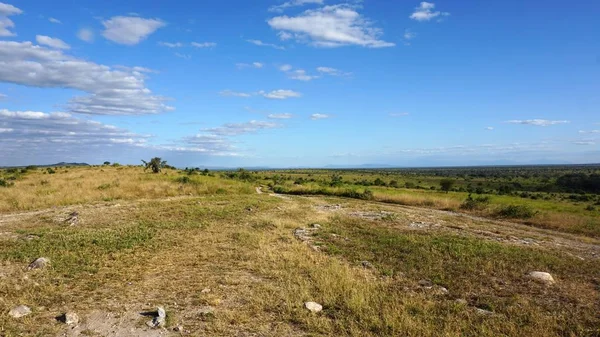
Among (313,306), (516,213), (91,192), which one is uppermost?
(91,192)

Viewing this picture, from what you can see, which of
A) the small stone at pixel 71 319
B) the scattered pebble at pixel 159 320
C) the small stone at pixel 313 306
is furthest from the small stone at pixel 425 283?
the small stone at pixel 71 319

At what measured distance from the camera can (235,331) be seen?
7.24m

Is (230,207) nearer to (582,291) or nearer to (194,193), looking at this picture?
(194,193)

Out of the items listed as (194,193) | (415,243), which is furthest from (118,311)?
(194,193)

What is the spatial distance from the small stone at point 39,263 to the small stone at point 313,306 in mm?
7614

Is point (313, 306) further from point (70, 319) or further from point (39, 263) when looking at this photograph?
point (39, 263)

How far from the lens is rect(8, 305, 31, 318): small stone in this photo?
24.6 ft

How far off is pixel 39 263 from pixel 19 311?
11.9 ft

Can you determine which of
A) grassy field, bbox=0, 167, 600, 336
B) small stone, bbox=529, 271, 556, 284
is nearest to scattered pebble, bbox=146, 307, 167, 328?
grassy field, bbox=0, 167, 600, 336

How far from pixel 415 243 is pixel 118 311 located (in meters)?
11.6

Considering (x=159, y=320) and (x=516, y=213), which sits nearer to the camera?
(x=159, y=320)

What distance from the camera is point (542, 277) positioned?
11375mm

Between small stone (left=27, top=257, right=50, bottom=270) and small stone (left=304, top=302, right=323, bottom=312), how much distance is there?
761 cm

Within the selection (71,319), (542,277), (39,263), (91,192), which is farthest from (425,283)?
(91,192)
